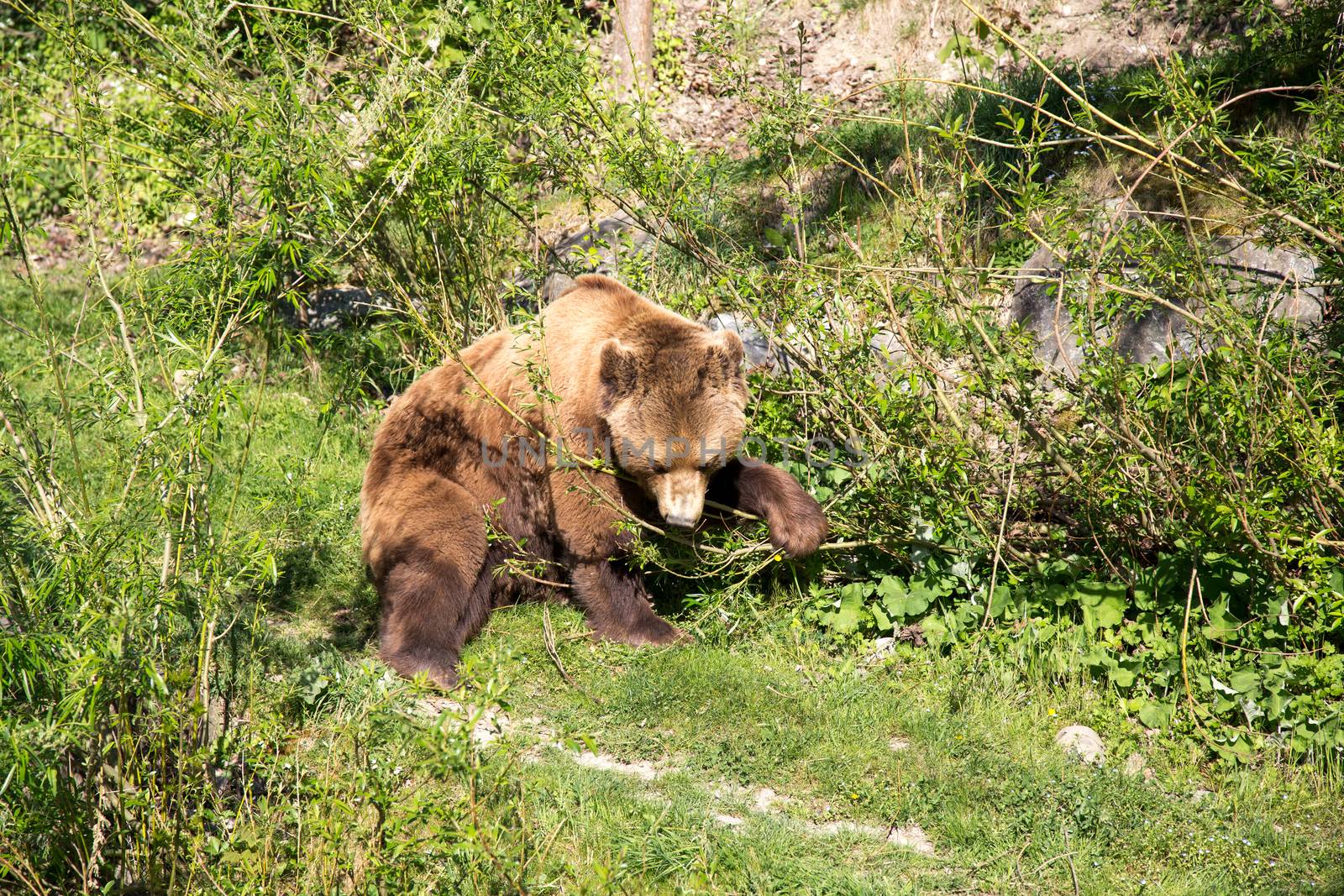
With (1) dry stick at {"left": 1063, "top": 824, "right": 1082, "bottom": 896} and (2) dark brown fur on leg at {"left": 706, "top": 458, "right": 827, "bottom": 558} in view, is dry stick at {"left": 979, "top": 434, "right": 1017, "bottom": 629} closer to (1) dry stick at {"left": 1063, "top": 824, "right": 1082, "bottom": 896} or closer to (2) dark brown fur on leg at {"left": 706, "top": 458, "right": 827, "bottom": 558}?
(2) dark brown fur on leg at {"left": 706, "top": 458, "right": 827, "bottom": 558}

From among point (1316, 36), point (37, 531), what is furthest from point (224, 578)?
point (1316, 36)

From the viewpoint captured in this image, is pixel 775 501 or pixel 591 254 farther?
pixel 591 254

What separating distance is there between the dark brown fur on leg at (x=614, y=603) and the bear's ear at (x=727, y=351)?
1.32m

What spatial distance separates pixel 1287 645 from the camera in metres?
4.91

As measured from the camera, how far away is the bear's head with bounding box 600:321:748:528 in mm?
5594

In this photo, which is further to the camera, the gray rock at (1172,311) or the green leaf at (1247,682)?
the gray rock at (1172,311)

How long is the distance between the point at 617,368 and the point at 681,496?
737 millimetres

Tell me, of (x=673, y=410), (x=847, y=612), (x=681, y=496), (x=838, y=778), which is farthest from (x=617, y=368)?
(x=838, y=778)

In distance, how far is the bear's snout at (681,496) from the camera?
554 cm

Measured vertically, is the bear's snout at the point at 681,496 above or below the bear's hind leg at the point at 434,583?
above

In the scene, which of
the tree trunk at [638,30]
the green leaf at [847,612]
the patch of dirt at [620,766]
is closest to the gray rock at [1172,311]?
the green leaf at [847,612]

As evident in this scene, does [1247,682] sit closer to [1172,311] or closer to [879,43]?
[1172,311]

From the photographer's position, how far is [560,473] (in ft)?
19.8

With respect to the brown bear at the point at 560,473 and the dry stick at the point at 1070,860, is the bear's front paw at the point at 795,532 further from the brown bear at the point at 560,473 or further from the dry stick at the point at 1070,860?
the dry stick at the point at 1070,860
